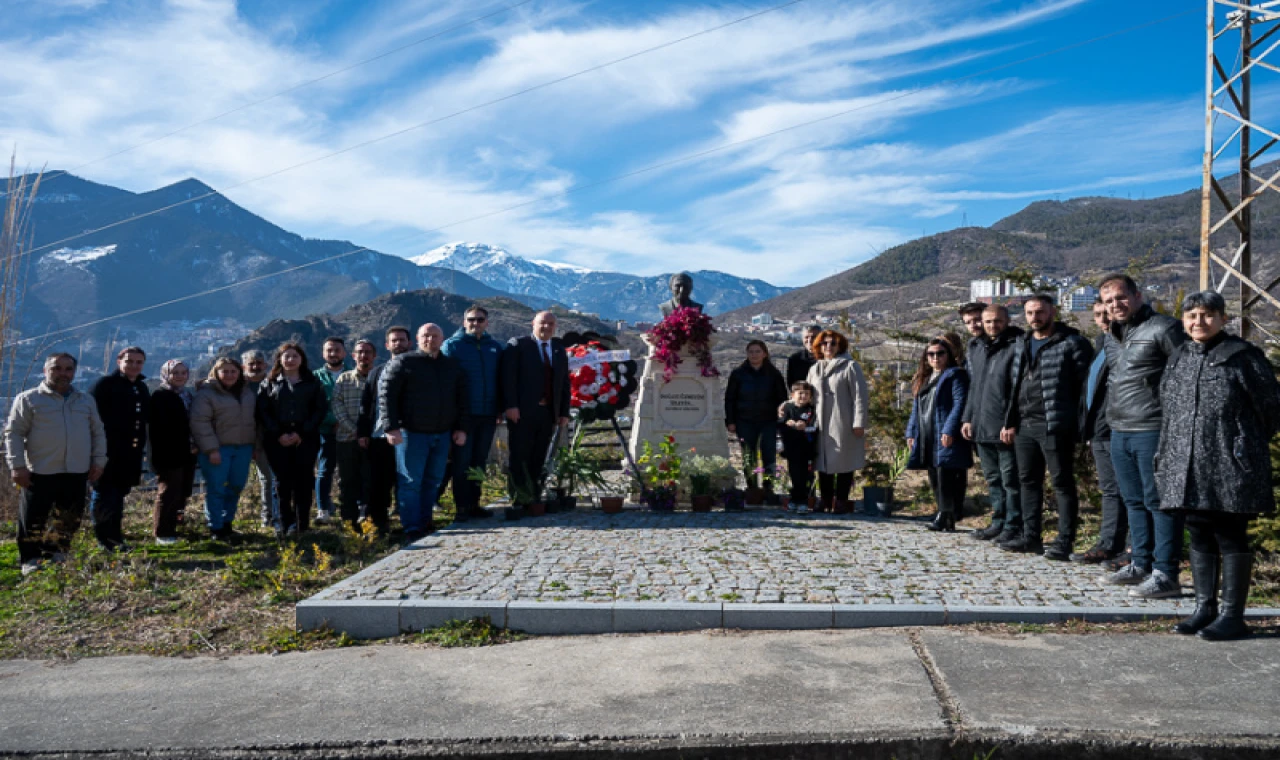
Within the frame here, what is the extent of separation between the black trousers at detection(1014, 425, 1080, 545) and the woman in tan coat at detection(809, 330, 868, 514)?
2.20 meters

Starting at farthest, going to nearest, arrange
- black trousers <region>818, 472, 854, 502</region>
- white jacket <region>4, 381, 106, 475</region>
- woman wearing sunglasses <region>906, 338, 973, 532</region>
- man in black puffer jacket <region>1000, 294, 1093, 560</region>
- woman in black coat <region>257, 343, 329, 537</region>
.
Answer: black trousers <region>818, 472, 854, 502</region> < woman in black coat <region>257, 343, 329, 537</region> < woman wearing sunglasses <region>906, 338, 973, 532</region> < white jacket <region>4, 381, 106, 475</region> < man in black puffer jacket <region>1000, 294, 1093, 560</region>

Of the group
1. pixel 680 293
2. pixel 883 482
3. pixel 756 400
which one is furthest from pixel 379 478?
pixel 883 482

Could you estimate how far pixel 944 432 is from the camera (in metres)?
7.44

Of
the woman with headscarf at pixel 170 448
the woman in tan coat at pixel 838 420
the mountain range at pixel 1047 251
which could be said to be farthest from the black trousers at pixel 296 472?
the mountain range at pixel 1047 251

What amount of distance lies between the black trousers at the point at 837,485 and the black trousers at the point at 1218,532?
431 cm

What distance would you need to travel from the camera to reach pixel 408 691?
3885 mm

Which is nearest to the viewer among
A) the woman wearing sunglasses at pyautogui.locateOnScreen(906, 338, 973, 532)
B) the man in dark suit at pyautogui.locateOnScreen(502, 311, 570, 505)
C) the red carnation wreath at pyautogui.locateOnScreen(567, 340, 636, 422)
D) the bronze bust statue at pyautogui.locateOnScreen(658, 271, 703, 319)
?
the woman wearing sunglasses at pyautogui.locateOnScreen(906, 338, 973, 532)

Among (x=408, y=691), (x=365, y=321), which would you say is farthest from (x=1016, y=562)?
(x=365, y=321)

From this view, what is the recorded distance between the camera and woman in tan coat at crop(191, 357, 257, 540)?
7613mm

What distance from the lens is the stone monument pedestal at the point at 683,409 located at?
10.1 meters

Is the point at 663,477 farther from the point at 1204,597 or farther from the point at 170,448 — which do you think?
the point at 1204,597

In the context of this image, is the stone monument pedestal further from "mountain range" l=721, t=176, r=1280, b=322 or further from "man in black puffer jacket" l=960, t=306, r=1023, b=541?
"mountain range" l=721, t=176, r=1280, b=322

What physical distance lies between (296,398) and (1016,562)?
6.19 m

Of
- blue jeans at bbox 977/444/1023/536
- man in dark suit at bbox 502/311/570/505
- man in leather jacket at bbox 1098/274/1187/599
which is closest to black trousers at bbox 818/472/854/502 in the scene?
blue jeans at bbox 977/444/1023/536
